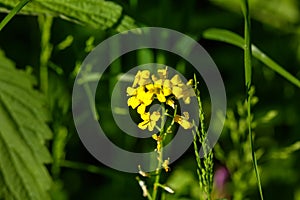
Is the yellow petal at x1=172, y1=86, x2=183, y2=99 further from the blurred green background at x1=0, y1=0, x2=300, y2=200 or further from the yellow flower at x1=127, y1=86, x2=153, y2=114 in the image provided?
the blurred green background at x1=0, y1=0, x2=300, y2=200

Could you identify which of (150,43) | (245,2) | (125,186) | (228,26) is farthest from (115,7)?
(228,26)

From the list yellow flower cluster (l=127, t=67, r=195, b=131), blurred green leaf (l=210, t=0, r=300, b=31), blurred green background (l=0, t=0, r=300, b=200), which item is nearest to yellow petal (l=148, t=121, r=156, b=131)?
yellow flower cluster (l=127, t=67, r=195, b=131)

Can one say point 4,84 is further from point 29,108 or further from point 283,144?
point 283,144

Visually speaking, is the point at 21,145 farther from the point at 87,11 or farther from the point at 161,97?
the point at 161,97

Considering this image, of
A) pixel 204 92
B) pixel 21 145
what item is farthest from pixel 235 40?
pixel 204 92

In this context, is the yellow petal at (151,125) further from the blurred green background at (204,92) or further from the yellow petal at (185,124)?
the blurred green background at (204,92)
